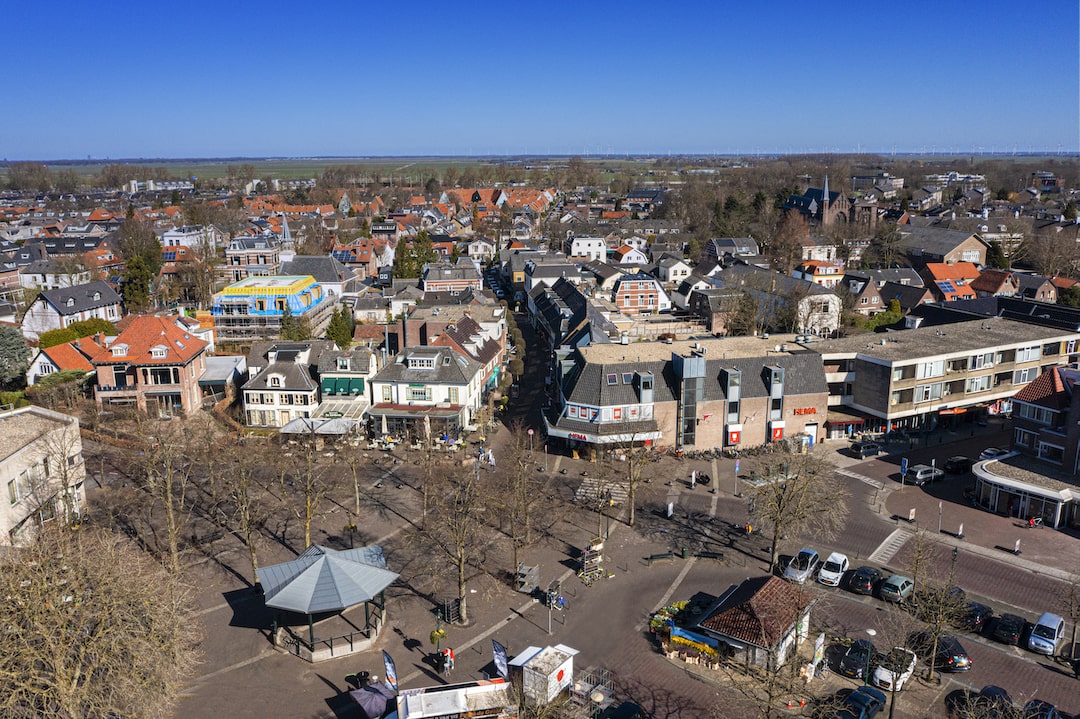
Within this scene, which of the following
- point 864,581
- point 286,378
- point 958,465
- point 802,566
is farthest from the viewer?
point 286,378

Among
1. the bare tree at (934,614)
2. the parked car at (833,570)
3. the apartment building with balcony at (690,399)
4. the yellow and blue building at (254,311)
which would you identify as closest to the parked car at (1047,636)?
the bare tree at (934,614)

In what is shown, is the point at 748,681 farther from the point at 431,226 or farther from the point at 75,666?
the point at 431,226

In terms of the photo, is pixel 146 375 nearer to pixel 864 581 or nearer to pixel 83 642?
pixel 83 642

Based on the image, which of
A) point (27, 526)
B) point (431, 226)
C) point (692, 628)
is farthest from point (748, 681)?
point (431, 226)

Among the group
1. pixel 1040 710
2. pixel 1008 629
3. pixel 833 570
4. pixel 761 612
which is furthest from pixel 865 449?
pixel 1040 710

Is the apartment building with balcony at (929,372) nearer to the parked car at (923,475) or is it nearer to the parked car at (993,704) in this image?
the parked car at (923,475)
